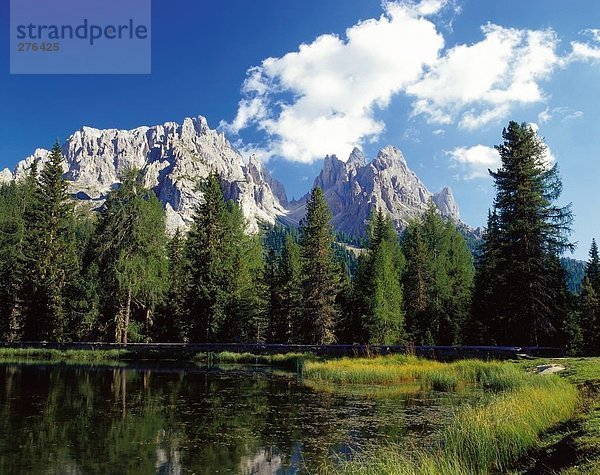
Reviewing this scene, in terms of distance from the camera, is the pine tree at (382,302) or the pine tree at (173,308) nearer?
the pine tree at (382,302)

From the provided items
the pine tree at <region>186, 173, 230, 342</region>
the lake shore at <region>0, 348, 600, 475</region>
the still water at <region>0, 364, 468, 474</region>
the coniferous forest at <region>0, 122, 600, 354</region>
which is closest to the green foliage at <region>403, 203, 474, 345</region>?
the coniferous forest at <region>0, 122, 600, 354</region>

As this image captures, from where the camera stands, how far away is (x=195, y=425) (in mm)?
16406

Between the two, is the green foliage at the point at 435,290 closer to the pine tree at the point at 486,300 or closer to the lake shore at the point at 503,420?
the pine tree at the point at 486,300

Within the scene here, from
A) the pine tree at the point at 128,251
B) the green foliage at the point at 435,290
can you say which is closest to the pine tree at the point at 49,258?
the pine tree at the point at 128,251

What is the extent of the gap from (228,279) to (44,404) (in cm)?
3297

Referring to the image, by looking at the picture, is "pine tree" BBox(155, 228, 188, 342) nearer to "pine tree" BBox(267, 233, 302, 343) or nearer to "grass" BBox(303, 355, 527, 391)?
"pine tree" BBox(267, 233, 302, 343)

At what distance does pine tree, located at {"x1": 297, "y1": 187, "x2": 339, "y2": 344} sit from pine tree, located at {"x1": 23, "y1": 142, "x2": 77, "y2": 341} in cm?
2488

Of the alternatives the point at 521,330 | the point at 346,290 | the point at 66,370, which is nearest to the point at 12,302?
the point at 66,370

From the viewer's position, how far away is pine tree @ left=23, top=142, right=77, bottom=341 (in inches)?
1983

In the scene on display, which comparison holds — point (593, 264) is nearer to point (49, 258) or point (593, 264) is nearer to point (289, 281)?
point (289, 281)

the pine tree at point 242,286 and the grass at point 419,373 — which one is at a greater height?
the pine tree at point 242,286

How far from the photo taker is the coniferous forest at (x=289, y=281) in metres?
39.2

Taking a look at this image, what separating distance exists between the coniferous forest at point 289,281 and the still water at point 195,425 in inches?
833

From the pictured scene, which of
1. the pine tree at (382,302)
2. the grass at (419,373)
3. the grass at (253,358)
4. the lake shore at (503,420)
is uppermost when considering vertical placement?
the pine tree at (382,302)
